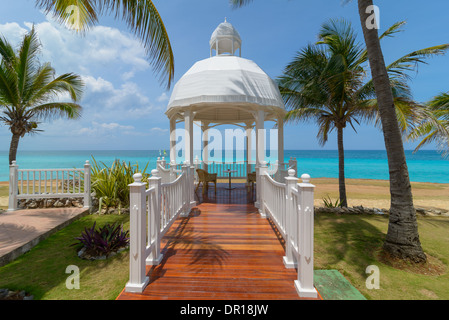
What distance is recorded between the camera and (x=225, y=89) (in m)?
6.81

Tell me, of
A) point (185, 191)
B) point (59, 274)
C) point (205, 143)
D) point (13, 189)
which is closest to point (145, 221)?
point (59, 274)

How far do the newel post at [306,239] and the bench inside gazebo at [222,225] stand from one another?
0.5 inches

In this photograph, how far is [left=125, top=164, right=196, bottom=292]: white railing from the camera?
2803mm

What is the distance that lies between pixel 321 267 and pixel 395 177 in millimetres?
2426

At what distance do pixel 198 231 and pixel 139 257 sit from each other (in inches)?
84.1

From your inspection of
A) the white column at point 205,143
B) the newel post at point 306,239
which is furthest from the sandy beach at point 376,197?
the newel post at point 306,239

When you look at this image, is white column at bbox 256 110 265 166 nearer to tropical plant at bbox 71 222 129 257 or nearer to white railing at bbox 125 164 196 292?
white railing at bbox 125 164 196 292

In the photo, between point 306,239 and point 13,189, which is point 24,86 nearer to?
point 13,189

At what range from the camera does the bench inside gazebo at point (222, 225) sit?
9.17ft

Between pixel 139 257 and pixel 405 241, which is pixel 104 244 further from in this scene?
pixel 405 241

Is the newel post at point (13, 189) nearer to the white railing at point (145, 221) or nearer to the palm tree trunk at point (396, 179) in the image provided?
the white railing at point (145, 221)

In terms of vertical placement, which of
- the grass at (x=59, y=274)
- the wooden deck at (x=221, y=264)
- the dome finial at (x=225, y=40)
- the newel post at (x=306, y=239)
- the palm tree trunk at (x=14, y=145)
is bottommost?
the grass at (x=59, y=274)

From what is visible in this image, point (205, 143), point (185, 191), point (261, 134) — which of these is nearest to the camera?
point (185, 191)
